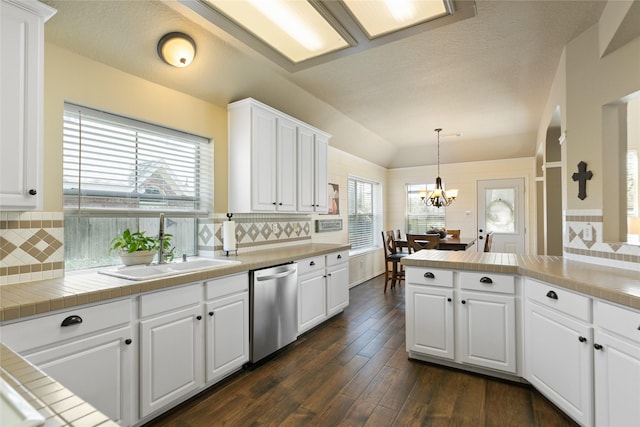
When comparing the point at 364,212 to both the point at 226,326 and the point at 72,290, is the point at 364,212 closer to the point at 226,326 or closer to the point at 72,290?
the point at 226,326

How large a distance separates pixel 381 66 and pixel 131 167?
2338mm

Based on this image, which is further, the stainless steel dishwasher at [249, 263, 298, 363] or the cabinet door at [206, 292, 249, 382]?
the stainless steel dishwasher at [249, 263, 298, 363]

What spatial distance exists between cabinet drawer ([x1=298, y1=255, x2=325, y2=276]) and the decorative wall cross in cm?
237

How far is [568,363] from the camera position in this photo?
189 centimetres

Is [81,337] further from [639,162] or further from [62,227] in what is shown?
[639,162]

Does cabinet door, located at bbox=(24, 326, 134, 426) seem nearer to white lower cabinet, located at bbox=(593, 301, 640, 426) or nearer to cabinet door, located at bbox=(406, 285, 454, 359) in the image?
cabinet door, located at bbox=(406, 285, 454, 359)

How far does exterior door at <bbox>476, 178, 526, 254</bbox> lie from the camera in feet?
19.5

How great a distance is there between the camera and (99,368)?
165 cm

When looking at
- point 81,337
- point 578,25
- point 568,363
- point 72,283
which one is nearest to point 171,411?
point 81,337

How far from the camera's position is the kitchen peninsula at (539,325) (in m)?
1.59

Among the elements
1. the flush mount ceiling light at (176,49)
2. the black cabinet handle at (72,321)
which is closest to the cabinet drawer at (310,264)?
the black cabinet handle at (72,321)

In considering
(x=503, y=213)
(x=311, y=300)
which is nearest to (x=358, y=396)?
(x=311, y=300)

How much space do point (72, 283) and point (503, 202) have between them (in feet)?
21.5

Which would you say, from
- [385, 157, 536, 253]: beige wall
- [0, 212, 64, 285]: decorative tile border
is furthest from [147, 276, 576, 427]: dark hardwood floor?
[385, 157, 536, 253]: beige wall
